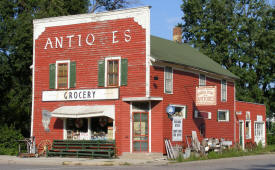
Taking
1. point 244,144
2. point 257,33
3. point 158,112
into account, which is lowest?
point 244,144

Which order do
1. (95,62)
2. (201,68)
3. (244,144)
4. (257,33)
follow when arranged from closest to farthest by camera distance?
(95,62), (201,68), (244,144), (257,33)

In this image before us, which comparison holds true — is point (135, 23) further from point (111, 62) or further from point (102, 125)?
point (102, 125)

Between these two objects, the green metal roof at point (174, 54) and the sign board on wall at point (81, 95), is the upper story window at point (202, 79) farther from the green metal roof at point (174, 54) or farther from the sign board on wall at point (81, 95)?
the sign board on wall at point (81, 95)

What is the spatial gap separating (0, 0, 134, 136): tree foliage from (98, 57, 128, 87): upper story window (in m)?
11.4

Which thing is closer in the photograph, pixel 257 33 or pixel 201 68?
pixel 201 68

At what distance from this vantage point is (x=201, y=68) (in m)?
29.0

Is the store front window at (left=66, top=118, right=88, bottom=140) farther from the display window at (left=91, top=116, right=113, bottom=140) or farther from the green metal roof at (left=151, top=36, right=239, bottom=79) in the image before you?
the green metal roof at (left=151, top=36, right=239, bottom=79)

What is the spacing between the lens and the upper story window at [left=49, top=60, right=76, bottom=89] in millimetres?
26828

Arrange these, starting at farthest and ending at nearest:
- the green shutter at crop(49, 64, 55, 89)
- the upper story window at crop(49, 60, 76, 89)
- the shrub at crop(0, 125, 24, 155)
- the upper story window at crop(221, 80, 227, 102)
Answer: the upper story window at crop(221, 80, 227, 102), the shrub at crop(0, 125, 24, 155), the green shutter at crop(49, 64, 55, 89), the upper story window at crop(49, 60, 76, 89)

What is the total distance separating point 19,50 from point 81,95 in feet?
39.4

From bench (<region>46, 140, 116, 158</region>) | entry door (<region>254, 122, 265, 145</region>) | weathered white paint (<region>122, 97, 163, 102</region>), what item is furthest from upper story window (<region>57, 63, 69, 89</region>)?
entry door (<region>254, 122, 265, 145</region>)

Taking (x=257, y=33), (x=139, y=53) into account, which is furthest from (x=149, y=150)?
(x=257, y=33)

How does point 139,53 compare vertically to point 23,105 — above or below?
above

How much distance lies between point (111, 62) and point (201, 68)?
21.5 ft
